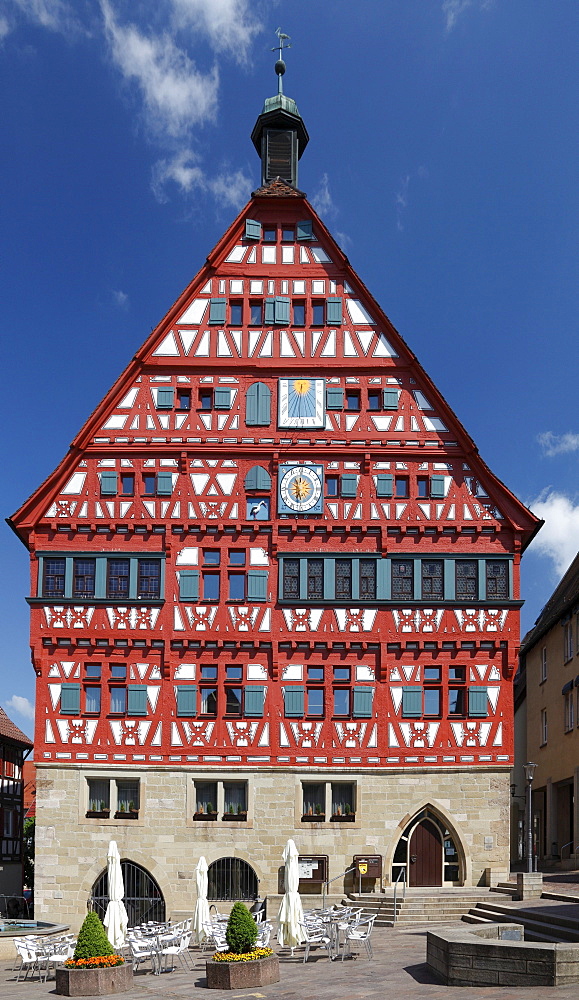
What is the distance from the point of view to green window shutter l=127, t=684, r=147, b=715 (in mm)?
35312

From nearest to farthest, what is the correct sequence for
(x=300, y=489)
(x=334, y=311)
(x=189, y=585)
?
(x=189, y=585) → (x=300, y=489) → (x=334, y=311)

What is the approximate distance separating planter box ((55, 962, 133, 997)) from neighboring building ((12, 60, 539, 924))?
13052mm

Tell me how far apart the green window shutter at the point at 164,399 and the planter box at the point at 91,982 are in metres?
19.3

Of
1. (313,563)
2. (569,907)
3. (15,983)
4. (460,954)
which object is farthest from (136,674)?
(460,954)

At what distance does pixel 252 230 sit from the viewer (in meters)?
38.6

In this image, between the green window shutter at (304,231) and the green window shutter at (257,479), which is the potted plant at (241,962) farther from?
the green window shutter at (304,231)

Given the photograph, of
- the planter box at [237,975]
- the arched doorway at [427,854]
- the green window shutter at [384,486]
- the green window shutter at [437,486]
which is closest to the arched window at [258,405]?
the green window shutter at [384,486]

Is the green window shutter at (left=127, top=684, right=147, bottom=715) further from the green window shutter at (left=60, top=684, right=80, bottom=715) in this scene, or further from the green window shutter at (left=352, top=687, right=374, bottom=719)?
the green window shutter at (left=352, top=687, right=374, bottom=719)

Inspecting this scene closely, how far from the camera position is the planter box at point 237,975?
69.1 ft

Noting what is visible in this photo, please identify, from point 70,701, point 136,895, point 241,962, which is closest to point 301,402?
point 70,701

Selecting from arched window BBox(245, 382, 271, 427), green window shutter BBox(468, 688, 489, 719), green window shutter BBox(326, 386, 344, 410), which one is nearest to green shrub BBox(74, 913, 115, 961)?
green window shutter BBox(468, 688, 489, 719)

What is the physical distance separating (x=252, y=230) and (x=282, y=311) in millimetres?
2946

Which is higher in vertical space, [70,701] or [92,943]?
[70,701]

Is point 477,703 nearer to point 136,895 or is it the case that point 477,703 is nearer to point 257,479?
point 257,479
